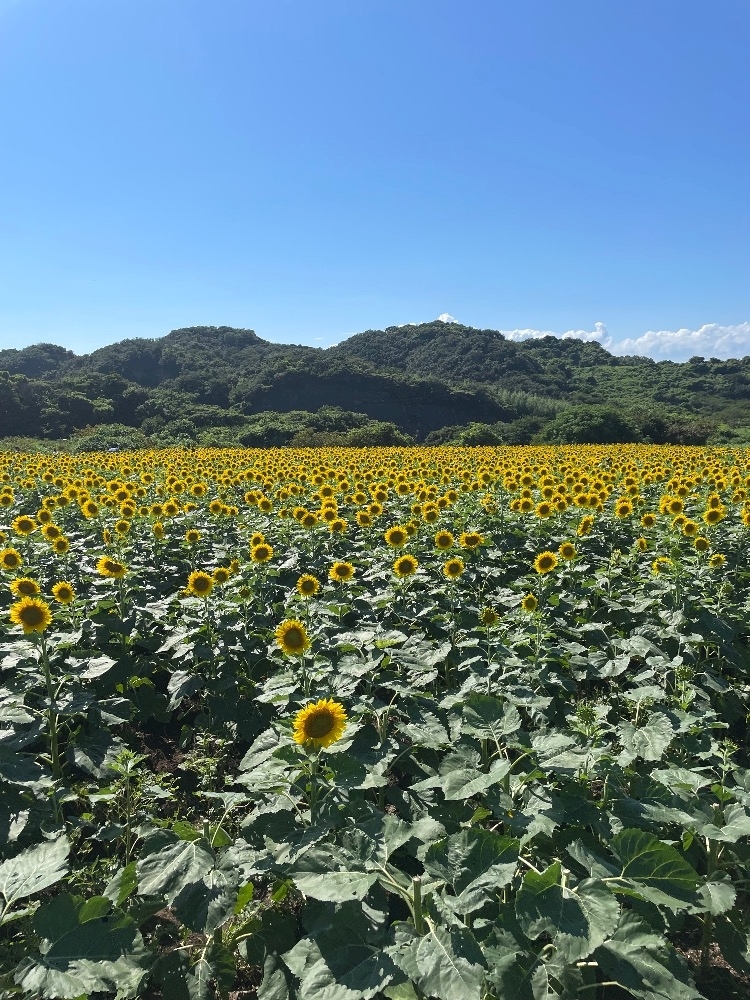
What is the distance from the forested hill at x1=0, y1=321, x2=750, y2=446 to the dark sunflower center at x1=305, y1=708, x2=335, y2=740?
33.2 meters

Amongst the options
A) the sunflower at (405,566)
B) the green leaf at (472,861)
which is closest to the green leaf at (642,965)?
the green leaf at (472,861)

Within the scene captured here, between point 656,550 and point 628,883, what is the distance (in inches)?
190

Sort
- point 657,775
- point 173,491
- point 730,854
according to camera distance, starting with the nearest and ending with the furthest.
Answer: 1. point 657,775
2. point 730,854
3. point 173,491

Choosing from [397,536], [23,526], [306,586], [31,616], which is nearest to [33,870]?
[31,616]

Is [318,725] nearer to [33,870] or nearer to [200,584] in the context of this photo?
[33,870]

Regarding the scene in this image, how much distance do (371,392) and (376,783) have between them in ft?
242

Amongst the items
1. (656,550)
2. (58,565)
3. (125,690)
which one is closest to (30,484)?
(58,565)

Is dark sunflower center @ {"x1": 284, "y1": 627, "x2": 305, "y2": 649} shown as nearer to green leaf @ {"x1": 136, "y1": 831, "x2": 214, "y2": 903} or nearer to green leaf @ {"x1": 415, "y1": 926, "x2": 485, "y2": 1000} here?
green leaf @ {"x1": 136, "y1": 831, "x2": 214, "y2": 903}

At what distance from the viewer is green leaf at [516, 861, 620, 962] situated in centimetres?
175

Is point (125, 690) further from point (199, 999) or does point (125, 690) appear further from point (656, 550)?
point (656, 550)

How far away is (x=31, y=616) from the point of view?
3654mm

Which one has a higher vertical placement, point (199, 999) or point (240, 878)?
point (240, 878)

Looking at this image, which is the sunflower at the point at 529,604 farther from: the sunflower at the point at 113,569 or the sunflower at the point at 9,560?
the sunflower at the point at 9,560

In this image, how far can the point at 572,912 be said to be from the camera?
1.85m
